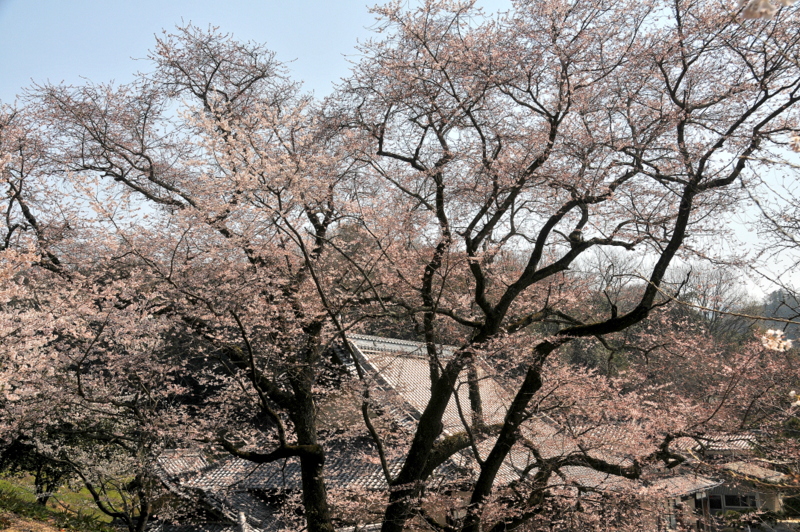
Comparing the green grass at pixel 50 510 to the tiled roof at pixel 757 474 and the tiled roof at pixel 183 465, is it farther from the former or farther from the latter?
the tiled roof at pixel 757 474

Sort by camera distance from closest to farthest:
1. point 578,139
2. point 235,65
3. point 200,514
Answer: point 578,139
point 235,65
point 200,514

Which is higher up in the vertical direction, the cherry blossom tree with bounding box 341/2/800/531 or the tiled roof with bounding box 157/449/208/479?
the cherry blossom tree with bounding box 341/2/800/531

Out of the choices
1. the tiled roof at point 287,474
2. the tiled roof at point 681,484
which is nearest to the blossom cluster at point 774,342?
the tiled roof at point 681,484

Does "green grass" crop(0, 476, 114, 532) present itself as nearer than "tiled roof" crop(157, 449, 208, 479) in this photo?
Yes

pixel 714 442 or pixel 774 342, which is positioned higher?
pixel 774 342

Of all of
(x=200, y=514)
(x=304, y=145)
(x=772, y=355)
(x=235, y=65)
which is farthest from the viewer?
(x=200, y=514)

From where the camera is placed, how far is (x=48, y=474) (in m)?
11.5

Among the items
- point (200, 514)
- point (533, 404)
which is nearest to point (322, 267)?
point (533, 404)

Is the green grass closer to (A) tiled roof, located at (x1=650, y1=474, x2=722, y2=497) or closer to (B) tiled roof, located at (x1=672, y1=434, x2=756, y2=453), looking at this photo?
(A) tiled roof, located at (x1=650, y1=474, x2=722, y2=497)

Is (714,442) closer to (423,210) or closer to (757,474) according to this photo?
(423,210)

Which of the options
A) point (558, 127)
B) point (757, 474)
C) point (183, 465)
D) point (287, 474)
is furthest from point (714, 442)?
point (183, 465)

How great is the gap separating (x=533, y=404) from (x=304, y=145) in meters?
4.01

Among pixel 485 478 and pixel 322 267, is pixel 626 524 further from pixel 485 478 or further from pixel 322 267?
pixel 322 267

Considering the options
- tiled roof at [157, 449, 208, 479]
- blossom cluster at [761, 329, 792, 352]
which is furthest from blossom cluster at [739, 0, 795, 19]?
tiled roof at [157, 449, 208, 479]
